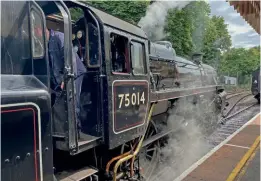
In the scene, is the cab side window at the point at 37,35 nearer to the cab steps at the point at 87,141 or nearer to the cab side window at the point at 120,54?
the cab steps at the point at 87,141

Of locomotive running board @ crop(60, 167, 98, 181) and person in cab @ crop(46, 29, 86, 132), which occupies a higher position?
person in cab @ crop(46, 29, 86, 132)

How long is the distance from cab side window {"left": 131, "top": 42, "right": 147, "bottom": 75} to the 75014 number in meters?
0.33

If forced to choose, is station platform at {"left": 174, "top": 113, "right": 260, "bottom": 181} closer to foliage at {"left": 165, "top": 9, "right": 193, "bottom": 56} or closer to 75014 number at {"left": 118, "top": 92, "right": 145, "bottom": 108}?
75014 number at {"left": 118, "top": 92, "right": 145, "bottom": 108}

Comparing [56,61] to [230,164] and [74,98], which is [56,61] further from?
[230,164]

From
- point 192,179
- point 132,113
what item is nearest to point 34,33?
point 132,113

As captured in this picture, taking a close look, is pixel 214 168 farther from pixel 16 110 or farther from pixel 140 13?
pixel 140 13

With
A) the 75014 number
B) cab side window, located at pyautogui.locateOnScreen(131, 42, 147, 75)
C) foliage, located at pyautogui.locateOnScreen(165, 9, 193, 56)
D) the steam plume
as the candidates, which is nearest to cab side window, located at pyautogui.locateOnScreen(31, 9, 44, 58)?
the 75014 number

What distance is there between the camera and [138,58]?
405 centimetres

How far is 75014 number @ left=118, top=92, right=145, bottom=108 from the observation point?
135 inches

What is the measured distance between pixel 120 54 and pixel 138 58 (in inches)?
14.7

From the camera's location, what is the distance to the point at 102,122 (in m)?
3.19

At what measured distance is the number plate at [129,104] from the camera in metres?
3.32

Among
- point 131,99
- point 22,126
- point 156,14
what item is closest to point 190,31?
point 156,14

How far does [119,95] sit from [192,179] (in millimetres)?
2100
